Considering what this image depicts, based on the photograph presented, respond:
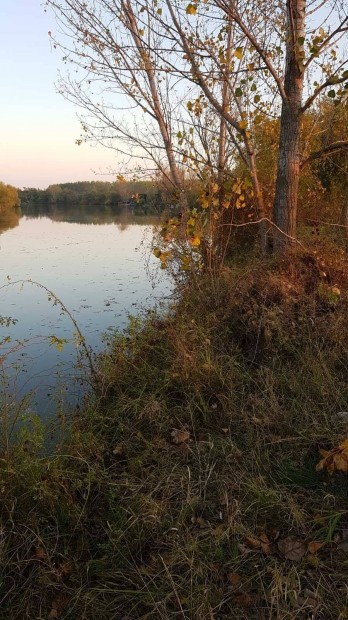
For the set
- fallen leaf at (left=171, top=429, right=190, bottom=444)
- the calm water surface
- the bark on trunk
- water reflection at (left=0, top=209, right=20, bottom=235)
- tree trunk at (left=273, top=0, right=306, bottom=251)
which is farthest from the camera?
water reflection at (left=0, top=209, right=20, bottom=235)

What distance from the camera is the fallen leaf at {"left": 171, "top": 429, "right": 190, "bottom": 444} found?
3621mm

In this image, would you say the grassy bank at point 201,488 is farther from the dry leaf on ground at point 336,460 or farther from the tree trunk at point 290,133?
the tree trunk at point 290,133

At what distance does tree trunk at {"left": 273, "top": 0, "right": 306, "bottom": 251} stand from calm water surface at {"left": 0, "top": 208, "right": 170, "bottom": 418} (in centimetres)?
350

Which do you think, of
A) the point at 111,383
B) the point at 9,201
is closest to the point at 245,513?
the point at 111,383

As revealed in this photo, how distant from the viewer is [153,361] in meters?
5.00

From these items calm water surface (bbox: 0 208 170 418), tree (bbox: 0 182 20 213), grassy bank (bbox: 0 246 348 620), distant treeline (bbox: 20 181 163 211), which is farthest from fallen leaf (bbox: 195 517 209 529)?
distant treeline (bbox: 20 181 163 211)

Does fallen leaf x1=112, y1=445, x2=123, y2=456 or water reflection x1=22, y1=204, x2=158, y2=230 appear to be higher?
water reflection x1=22, y1=204, x2=158, y2=230

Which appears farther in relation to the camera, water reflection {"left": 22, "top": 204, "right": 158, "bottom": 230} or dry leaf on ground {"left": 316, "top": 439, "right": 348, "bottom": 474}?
water reflection {"left": 22, "top": 204, "right": 158, "bottom": 230}

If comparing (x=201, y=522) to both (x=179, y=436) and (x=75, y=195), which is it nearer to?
(x=179, y=436)

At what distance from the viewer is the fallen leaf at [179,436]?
362 cm

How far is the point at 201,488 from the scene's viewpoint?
302cm

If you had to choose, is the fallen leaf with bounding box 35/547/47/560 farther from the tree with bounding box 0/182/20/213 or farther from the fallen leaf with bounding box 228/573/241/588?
the tree with bounding box 0/182/20/213

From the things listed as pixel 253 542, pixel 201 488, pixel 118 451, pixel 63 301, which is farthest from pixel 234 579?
pixel 63 301

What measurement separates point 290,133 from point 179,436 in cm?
438
